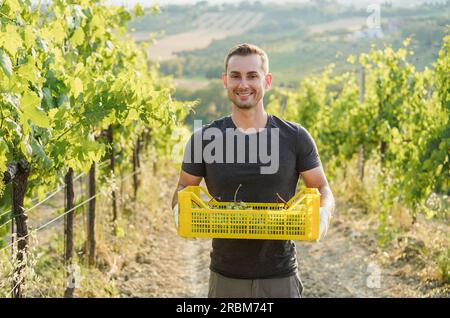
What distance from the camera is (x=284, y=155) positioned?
2906 millimetres

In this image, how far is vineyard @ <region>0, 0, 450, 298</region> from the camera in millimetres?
3213

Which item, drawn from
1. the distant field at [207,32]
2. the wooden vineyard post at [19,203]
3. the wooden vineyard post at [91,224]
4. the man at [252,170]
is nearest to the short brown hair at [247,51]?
the man at [252,170]

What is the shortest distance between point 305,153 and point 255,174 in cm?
24

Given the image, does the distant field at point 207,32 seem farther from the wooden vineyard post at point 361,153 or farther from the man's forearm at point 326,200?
the man's forearm at point 326,200

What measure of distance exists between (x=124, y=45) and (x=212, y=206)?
4.29 meters

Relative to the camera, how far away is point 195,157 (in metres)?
3.00

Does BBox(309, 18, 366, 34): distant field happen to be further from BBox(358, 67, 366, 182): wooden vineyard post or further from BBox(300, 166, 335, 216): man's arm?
BBox(300, 166, 335, 216): man's arm

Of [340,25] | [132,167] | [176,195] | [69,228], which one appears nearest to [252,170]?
[176,195]

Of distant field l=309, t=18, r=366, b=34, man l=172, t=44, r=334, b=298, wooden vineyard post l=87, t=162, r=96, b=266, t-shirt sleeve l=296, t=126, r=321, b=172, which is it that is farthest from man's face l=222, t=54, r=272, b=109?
distant field l=309, t=18, r=366, b=34

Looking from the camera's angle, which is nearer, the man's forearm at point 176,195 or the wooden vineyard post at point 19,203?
the man's forearm at point 176,195

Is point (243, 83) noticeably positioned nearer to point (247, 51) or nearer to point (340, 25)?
point (247, 51)

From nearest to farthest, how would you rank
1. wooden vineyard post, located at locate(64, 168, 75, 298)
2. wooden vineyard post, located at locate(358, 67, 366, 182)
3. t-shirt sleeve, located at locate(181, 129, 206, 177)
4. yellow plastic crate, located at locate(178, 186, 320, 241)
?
yellow plastic crate, located at locate(178, 186, 320, 241) < t-shirt sleeve, located at locate(181, 129, 206, 177) < wooden vineyard post, located at locate(64, 168, 75, 298) < wooden vineyard post, located at locate(358, 67, 366, 182)

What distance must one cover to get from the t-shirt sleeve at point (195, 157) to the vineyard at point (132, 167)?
1.66ft

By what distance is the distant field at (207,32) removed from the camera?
3931 centimetres
